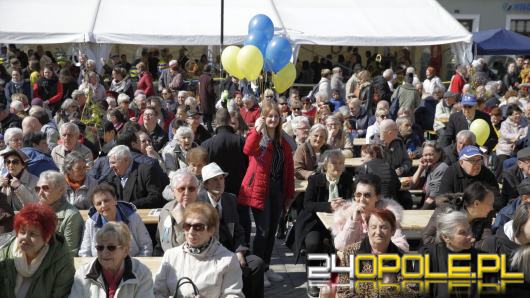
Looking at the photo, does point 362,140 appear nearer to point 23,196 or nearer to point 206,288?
point 23,196

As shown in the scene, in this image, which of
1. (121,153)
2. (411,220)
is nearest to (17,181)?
(121,153)

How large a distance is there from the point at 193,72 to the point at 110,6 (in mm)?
4852

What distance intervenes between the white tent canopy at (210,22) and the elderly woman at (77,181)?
8.72 metres

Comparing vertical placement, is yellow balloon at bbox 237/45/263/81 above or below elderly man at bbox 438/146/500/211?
above

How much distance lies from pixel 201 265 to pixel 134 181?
2458 mm

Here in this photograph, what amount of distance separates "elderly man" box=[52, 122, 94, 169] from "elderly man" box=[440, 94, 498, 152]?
4698 millimetres

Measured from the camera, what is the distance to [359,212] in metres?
5.89

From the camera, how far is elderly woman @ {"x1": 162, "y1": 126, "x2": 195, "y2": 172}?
8.15 meters

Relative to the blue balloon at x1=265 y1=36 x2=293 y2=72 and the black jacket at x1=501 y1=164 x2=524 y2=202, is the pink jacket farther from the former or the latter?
the blue balloon at x1=265 y1=36 x2=293 y2=72

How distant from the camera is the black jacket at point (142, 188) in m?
7.17

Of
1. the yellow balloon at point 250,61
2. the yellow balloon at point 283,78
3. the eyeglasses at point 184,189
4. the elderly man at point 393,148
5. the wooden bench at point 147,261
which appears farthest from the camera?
the yellow balloon at point 283,78

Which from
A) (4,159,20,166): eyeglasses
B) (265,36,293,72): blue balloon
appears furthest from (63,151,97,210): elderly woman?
(265,36,293,72): blue balloon

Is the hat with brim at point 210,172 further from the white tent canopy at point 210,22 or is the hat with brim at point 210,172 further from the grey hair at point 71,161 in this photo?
the white tent canopy at point 210,22

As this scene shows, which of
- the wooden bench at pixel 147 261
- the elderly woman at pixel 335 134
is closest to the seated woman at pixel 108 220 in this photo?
the wooden bench at pixel 147 261
